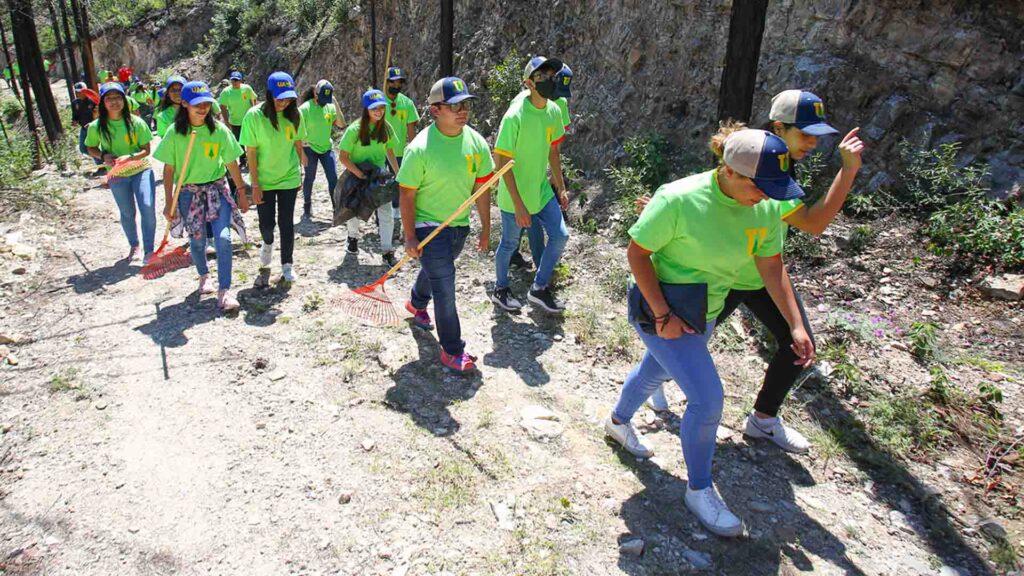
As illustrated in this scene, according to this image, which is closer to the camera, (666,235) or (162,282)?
(666,235)

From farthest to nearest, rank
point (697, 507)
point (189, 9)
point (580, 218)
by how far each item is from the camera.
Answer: point (189, 9) → point (580, 218) → point (697, 507)

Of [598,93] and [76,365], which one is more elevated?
[598,93]

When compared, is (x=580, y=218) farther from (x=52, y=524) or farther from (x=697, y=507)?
(x=52, y=524)

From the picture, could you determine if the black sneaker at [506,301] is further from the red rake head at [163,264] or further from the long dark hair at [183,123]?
the red rake head at [163,264]

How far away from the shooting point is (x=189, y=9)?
30.8 metres

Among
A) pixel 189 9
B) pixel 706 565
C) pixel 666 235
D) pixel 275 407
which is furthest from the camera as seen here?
pixel 189 9

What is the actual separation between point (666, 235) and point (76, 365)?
4.47 m

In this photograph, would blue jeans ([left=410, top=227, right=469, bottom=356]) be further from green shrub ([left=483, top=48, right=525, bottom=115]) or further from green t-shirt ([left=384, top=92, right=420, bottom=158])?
green shrub ([left=483, top=48, right=525, bottom=115])

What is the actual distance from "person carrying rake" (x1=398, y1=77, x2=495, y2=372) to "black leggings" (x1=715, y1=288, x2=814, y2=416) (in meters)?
1.78

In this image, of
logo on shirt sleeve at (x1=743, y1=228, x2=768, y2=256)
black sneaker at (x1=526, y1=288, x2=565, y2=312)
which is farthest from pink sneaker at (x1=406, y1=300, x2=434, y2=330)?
logo on shirt sleeve at (x1=743, y1=228, x2=768, y2=256)

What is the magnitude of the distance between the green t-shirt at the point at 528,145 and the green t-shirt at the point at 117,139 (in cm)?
420

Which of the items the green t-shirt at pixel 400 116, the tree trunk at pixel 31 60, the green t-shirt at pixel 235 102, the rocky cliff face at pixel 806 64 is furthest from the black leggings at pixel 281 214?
the tree trunk at pixel 31 60

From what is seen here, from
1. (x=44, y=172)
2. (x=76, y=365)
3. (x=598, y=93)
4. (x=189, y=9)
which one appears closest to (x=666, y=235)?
(x=76, y=365)

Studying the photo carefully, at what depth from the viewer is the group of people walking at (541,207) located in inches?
110
